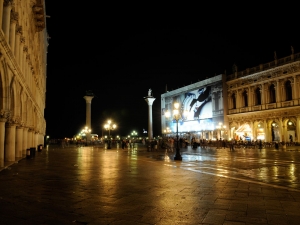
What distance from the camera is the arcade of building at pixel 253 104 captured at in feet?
131

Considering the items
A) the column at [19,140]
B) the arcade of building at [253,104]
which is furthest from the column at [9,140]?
the arcade of building at [253,104]

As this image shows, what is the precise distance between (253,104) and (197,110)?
14032 millimetres

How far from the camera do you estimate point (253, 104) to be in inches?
1833

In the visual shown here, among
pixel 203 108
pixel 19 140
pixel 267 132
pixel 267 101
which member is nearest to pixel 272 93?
pixel 267 101

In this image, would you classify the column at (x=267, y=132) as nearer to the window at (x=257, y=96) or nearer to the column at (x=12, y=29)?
the window at (x=257, y=96)

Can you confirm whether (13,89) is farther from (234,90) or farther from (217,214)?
(234,90)

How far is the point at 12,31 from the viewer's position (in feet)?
46.3

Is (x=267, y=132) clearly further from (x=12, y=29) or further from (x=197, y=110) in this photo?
(x=12, y=29)

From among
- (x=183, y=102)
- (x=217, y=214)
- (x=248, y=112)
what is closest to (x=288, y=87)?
(x=248, y=112)

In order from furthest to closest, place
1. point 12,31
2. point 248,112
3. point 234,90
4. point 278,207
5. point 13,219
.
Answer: point 234,90 < point 248,112 < point 12,31 < point 278,207 < point 13,219

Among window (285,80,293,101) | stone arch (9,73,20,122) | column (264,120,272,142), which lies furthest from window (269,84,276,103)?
stone arch (9,73,20,122)

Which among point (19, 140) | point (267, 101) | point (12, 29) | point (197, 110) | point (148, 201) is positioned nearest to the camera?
point (148, 201)

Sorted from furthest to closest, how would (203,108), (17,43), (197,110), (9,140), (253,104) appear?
1. (197,110)
2. (203,108)
3. (253,104)
4. (17,43)
5. (9,140)

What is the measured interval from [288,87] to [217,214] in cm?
4103
